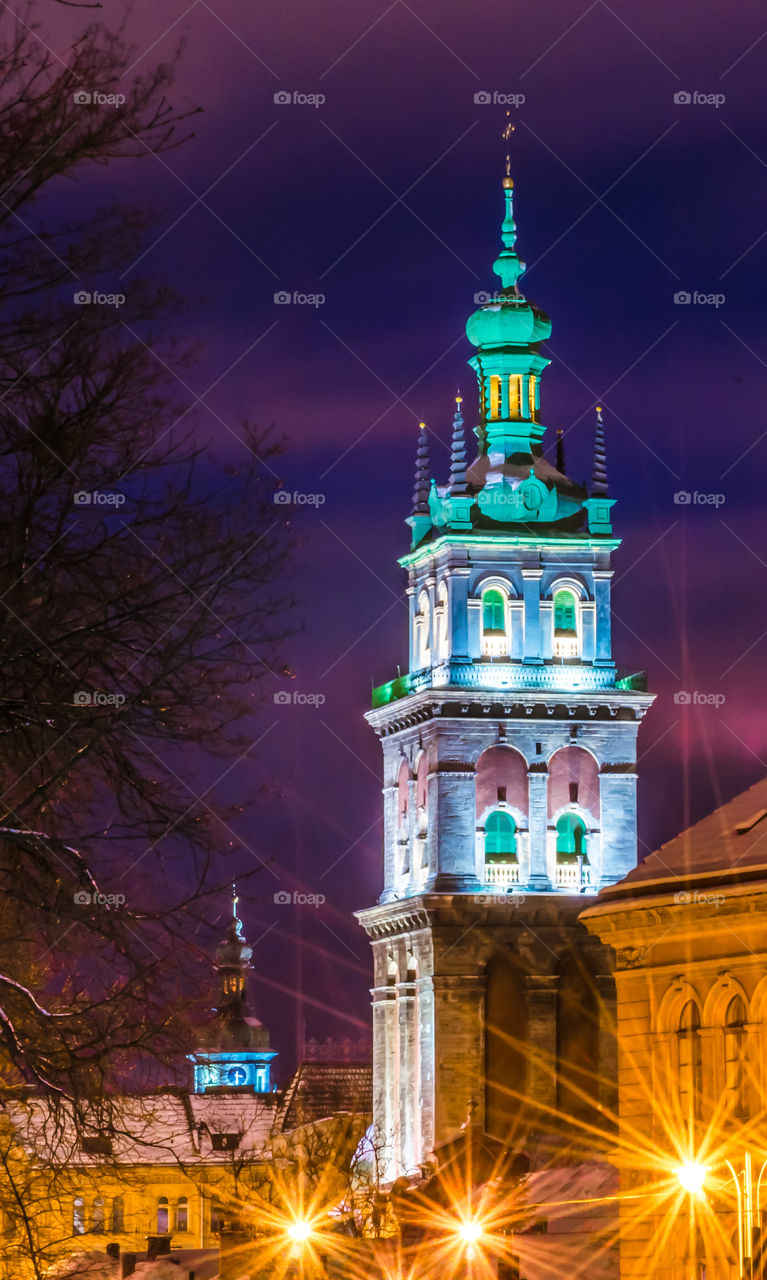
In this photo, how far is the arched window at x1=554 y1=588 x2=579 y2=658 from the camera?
382 ft

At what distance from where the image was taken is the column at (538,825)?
365 feet

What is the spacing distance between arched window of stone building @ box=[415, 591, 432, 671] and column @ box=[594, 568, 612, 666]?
6427mm

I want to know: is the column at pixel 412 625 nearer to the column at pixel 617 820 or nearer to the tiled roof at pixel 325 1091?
the column at pixel 617 820

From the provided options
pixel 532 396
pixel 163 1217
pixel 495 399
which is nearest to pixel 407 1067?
pixel 495 399

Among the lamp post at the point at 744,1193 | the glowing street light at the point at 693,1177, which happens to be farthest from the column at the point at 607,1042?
the glowing street light at the point at 693,1177

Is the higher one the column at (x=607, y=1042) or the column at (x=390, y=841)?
the column at (x=390, y=841)

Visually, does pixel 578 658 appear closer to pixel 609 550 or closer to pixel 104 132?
pixel 609 550

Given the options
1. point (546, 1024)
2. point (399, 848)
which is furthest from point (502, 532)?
point (546, 1024)

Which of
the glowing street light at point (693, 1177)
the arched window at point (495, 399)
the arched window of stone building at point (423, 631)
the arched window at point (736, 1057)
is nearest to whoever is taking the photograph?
the glowing street light at point (693, 1177)

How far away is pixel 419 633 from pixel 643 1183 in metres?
65.4

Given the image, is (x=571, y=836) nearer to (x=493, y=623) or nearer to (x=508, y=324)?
(x=493, y=623)

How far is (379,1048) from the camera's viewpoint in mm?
116750

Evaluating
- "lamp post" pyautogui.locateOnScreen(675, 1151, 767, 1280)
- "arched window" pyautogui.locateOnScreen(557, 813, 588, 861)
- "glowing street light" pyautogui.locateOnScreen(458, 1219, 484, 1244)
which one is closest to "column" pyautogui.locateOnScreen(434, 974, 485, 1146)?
"arched window" pyautogui.locateOnScreen(557, 813, 588, 861)

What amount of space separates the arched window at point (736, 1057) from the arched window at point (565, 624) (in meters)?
65.0
